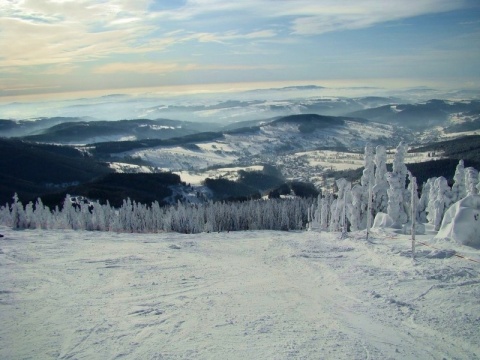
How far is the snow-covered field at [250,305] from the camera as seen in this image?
19375 millimetres

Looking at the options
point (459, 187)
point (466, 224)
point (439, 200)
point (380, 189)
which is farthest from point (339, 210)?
point (466, 224)

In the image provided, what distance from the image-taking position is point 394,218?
50.7 m

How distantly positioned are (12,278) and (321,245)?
29252 mm

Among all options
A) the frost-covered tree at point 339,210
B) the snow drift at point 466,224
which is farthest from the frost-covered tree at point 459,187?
the snow drift at point 466,224

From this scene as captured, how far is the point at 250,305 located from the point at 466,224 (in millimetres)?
19587

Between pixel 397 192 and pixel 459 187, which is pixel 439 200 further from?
pixel 397 192

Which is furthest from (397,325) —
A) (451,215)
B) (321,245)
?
(321,245)

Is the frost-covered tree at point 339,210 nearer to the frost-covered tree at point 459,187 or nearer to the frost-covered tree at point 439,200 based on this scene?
the frost-covered tree at point 439,200

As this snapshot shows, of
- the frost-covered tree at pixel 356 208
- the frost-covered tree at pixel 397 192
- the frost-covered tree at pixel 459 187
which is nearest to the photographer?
the frost-covered tree at pixel 397 192

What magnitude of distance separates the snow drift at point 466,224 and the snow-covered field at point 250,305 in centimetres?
137

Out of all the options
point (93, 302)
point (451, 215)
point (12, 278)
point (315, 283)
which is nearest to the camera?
point (93, 302)

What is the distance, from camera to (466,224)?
106 ft

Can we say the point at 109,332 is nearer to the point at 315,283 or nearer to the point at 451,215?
the point at 315,283

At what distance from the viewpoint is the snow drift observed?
104ft
